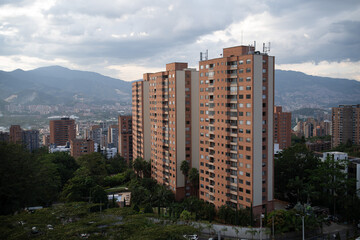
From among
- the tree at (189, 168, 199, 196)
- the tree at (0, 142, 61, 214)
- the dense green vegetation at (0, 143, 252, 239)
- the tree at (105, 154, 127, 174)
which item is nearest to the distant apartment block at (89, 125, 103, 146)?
the dense green vegetation at (0, 143, 252, 239)

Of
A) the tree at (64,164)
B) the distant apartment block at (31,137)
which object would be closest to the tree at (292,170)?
the tree at (64,164)

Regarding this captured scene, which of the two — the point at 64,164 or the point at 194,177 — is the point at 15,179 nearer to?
the point at 194,177

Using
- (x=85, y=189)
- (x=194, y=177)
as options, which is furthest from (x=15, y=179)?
(x=194, y=177)

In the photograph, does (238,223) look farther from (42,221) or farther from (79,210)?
(42,221)

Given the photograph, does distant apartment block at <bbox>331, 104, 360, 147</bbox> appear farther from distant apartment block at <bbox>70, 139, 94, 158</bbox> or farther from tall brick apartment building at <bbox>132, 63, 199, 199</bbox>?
distant apartment block at <bbox>70, 139, 94, 158</bbox>

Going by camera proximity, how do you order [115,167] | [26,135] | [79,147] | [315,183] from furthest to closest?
[26,135]
[79,147]
[115,167]
[315,183]

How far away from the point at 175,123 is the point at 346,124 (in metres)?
48.2

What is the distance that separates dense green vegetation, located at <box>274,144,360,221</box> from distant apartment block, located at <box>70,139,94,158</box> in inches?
1540

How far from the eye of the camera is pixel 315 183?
28375 mm

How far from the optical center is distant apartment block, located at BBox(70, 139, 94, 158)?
188 feet

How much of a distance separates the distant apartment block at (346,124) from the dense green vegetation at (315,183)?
38528mm

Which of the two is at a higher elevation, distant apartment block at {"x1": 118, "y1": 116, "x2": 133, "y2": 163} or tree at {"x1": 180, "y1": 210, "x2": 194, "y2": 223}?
distant apartment block at {"x1": 118, "y1": 116, "x2": 133, "y2": 163}

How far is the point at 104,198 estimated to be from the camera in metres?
28.0

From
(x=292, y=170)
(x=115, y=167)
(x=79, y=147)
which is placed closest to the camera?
(x=292, y=170)
